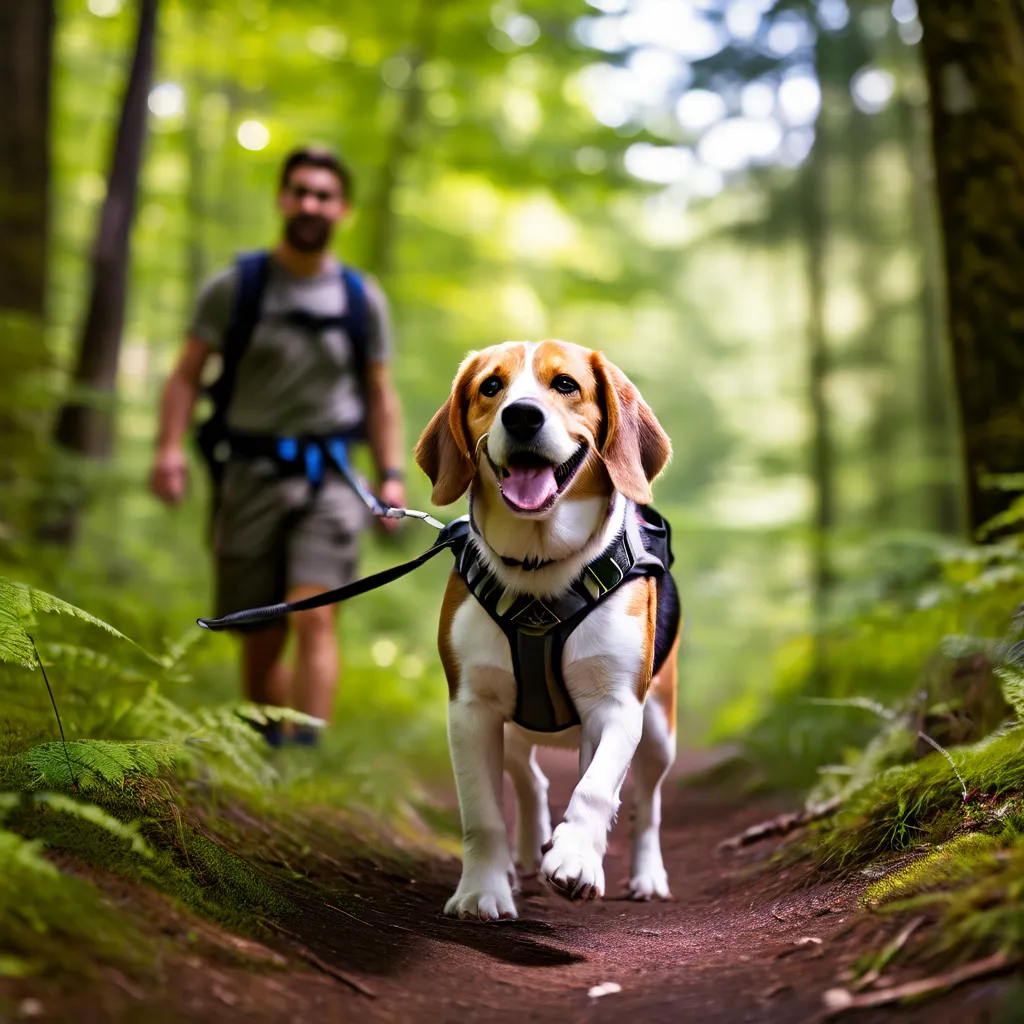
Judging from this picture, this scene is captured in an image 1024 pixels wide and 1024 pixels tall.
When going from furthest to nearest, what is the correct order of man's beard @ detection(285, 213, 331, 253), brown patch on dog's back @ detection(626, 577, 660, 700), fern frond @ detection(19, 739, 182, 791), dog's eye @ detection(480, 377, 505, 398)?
man's beard @ detection(285, 213, 331, 253)
dog's eye @ detection(480, 377, 505, 398)
brown patch on dog's back @ detection(626, 577, 660, 700)
fern frond @ detection(19, 739, 182, 791)

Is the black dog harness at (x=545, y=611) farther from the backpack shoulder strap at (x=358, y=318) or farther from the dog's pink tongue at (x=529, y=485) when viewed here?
the backpack shoulder strap at (x=358, y=318)

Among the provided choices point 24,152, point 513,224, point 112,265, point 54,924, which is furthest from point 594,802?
point 513,224

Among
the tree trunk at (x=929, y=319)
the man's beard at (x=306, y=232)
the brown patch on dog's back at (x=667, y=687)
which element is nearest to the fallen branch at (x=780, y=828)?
the brown patch on dog's back at (x=667, y=687)

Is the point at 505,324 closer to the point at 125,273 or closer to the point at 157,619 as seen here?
the point at 125,273

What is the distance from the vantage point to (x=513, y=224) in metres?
15.1

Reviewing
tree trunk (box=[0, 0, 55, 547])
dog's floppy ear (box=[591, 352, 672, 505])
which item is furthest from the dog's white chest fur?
tree trunk (box=[0, 0, 55, 547])

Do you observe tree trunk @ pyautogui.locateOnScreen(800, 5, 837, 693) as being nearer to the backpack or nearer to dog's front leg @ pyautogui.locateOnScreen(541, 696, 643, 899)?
the backpack

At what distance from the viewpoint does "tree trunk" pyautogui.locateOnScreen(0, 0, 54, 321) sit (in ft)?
26.3

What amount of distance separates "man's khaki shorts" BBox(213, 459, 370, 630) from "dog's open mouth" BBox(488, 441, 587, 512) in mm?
2329

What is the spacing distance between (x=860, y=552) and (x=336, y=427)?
17.9ft

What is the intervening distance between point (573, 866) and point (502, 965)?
0.30m

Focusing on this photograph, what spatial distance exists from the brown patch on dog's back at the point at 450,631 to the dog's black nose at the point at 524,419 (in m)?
0.57

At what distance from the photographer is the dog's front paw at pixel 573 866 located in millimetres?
2795

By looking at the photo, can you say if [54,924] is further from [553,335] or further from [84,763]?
[553,335]
